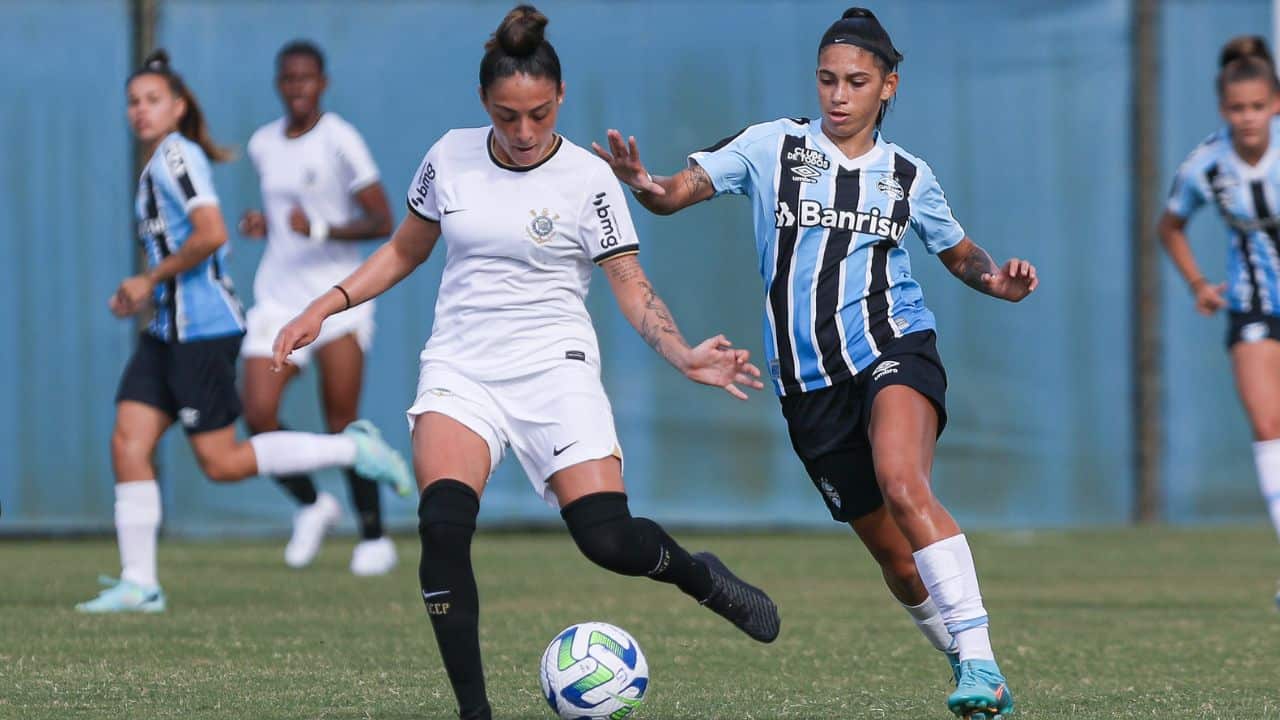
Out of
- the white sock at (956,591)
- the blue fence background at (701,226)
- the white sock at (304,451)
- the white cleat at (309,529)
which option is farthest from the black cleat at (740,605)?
the blue fence background at (701,226)

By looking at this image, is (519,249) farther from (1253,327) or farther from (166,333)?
(1253,327)

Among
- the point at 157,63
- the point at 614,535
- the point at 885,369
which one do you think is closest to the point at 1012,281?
the point at 885,369

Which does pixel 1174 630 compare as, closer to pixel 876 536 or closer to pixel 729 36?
pixel 876 536

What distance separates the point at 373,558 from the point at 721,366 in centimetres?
564

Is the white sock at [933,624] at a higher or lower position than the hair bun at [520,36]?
lower

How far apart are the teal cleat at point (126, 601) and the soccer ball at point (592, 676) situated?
333 cm

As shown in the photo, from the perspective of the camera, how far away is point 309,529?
10539 mm

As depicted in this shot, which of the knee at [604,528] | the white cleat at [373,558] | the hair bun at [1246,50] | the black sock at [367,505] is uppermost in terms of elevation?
the hair bun at [1246,50]

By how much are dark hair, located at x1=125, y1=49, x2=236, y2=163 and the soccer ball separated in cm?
410

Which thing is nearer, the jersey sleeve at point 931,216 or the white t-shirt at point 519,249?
the white t-shirt at point 519,249

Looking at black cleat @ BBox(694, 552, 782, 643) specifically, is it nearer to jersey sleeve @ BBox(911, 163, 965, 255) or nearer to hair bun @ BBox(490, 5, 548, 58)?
jersey sleeve @ BBox(911, 163, 965, 255)

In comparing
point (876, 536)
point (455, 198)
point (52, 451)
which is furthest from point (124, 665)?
point (52, 451)

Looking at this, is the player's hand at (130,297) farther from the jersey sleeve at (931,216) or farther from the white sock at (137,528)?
the jersey sleeve at (931,216)

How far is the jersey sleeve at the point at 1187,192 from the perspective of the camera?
9.06m
